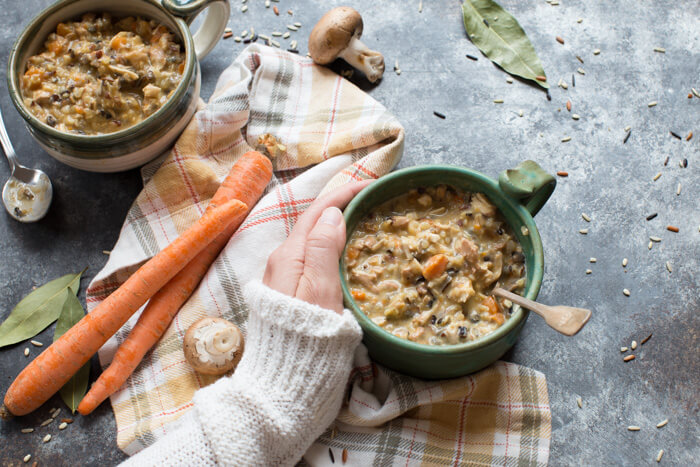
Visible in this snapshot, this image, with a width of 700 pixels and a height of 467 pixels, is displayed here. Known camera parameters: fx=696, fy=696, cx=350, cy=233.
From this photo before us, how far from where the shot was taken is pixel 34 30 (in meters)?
2.58

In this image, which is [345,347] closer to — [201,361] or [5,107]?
[201,361]

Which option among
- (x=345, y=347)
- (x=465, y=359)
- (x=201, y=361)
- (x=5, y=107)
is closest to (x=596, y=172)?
(x=465, y=359)

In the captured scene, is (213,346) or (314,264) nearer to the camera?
(314,264)

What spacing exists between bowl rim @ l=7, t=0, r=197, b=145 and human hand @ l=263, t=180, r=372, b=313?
2.22 feet

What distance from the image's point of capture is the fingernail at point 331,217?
2.31 meters

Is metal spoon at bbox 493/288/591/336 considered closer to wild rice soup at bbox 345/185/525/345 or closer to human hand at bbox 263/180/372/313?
wild rice soup at bbox 345/185/525/345

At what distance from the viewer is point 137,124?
8.11 feet

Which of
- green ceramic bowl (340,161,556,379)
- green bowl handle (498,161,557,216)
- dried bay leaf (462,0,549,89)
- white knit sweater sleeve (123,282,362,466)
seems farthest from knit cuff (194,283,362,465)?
dried bay leaf (462,0,549,89)

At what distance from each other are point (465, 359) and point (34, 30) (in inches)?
76.9

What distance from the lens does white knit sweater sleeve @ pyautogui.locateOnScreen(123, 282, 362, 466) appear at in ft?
7.26

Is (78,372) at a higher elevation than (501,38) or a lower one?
lower

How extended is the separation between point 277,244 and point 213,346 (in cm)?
46

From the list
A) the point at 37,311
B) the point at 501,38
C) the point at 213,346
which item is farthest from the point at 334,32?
the point at 37,311

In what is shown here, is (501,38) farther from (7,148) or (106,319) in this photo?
(7,148)
